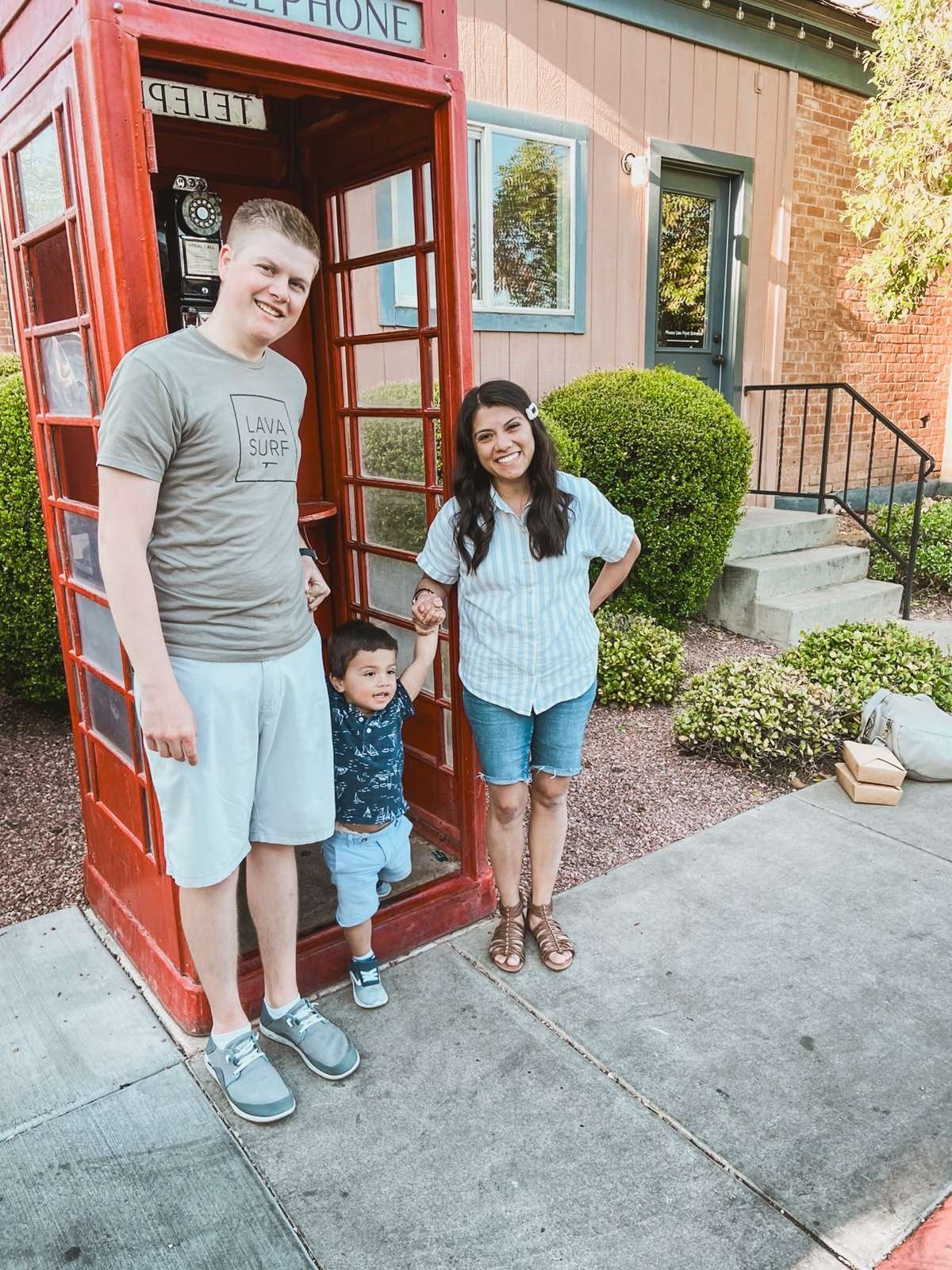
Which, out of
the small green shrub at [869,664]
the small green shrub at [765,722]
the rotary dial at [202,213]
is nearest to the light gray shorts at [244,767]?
the rotary dial at [202,213]

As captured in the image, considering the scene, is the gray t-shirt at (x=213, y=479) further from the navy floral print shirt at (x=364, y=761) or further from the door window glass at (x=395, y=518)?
the door window glass at (x=395, y=518)

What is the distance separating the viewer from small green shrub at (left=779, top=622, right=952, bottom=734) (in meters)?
4.89

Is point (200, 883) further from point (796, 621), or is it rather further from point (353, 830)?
point (796, 621)

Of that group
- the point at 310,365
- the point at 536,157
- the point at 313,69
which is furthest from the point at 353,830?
the point at 536,157

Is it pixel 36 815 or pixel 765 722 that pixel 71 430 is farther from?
pixel 765 722

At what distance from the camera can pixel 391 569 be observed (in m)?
3.43

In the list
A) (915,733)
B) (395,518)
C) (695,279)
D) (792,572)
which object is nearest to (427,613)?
(395,518)

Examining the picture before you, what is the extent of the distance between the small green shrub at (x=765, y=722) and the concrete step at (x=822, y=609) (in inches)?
60.8

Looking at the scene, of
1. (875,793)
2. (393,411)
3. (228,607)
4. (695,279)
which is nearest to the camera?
(228,607)

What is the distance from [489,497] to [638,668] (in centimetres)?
271

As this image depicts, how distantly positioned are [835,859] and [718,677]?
4.48 ft

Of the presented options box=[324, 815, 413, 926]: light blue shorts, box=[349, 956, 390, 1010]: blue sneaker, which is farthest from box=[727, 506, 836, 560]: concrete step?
box=[349, 956, 390, 1010]: blue sneaker

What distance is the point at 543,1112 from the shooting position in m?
2.37

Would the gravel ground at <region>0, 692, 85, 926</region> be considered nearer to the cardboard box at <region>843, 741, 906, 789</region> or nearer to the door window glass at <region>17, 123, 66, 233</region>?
the door window glass at <region>17, 123, 66, 233</region>
